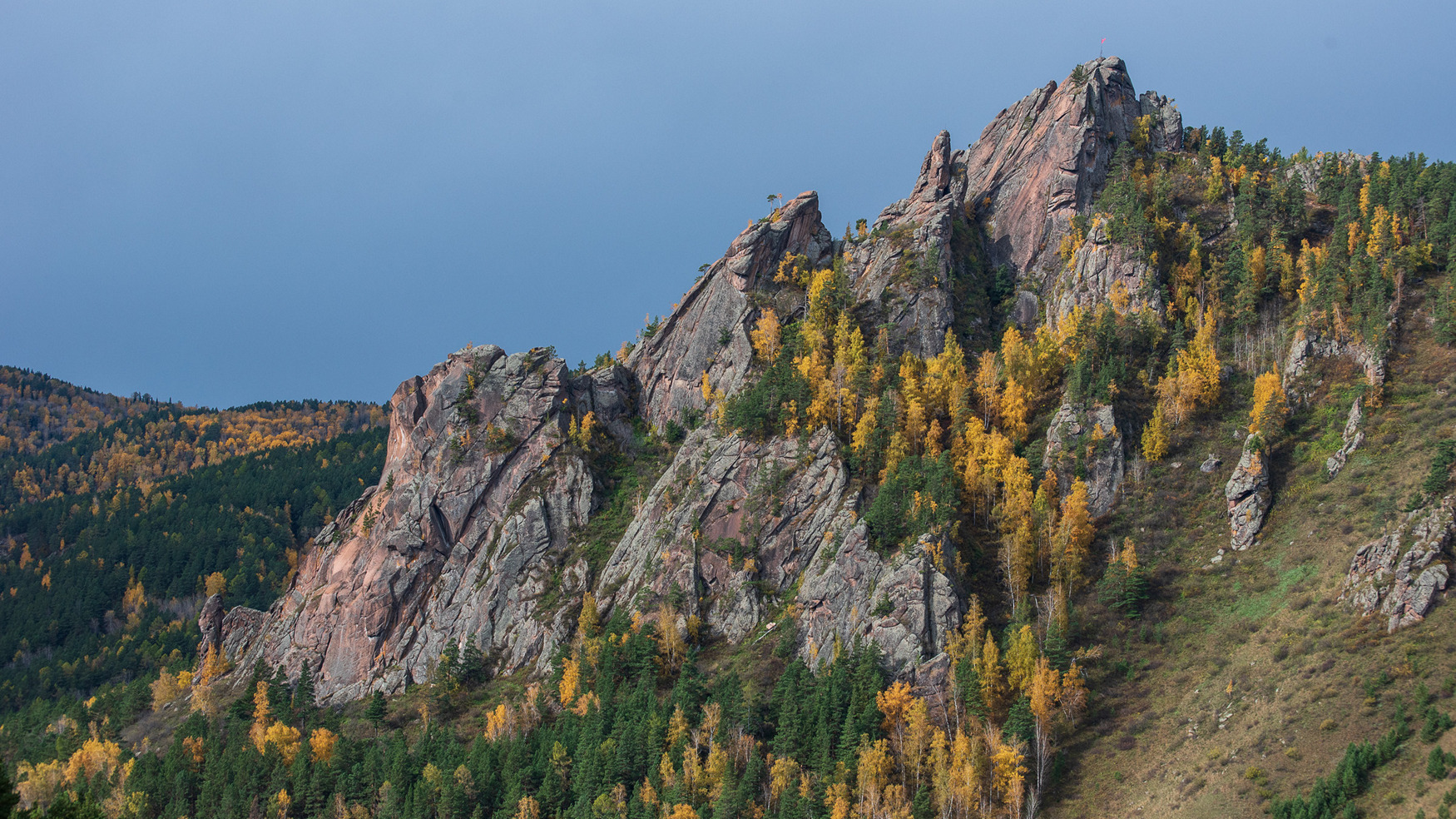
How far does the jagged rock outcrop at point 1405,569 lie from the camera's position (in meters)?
96.9

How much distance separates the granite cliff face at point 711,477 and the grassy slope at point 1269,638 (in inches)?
568

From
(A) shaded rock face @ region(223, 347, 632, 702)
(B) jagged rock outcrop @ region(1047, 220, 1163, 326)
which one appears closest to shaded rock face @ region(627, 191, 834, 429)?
(A) shaded rock face @ region(223, 347, 632, 702)

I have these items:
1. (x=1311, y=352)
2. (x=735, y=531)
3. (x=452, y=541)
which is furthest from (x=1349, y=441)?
(x=452, y=541)

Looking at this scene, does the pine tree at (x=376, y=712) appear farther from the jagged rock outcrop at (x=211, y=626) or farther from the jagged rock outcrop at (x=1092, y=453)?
the jagged rock outcrop at (x=1092, y=453)

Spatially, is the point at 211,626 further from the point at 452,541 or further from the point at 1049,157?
the point at 1049,157

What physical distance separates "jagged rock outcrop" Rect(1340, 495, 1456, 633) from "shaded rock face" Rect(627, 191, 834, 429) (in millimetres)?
84819

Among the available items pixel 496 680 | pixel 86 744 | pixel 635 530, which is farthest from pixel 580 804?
pixel 86 744

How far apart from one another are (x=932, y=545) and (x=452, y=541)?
241 ft

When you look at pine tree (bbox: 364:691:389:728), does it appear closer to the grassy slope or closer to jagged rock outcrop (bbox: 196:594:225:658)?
jagged rock outcrop (bbox: 196:594:225:658)

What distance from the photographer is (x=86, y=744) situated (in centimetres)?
13412

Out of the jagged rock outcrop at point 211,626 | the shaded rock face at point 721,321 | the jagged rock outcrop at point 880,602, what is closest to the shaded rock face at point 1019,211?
the shaded rock face at point 721,321

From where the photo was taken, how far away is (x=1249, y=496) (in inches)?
4729

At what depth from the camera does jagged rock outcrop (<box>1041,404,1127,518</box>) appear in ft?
419

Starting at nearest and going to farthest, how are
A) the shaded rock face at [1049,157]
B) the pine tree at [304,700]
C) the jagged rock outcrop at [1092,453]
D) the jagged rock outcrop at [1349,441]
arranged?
the jagged rock outcrop at [1349,441] < the jagged rock outcrop at [1092,453] < the pine tree at [304,700] < the shaded rock face at [1049,157]
